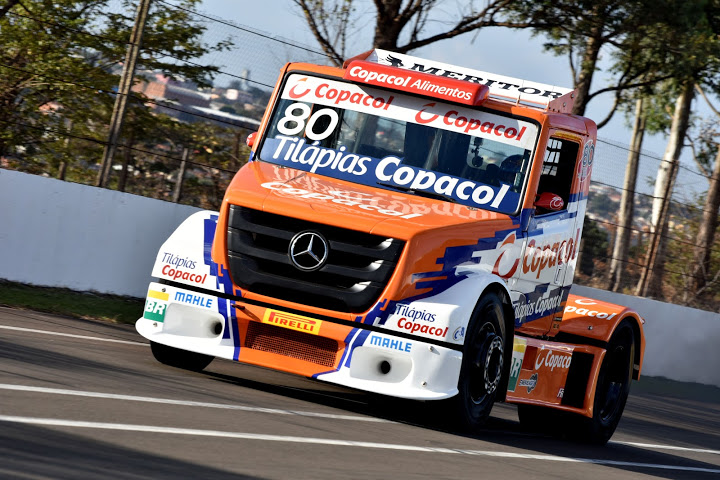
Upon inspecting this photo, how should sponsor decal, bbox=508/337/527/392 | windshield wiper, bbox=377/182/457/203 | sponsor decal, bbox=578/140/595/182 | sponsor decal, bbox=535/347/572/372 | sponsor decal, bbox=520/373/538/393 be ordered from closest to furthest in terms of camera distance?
windshield wiper, bbox=377/182/457/203, sponsor decal, bbox=508/337/527/392, sponsor decal, bbox=520/373/538/393, sponsor decal, bbox=535/347/572/372, sponsor decal, bbox=578/140/595/182

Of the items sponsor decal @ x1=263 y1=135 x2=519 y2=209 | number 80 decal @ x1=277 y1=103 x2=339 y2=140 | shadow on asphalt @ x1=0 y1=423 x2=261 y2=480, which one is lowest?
shadow on asphalt @ x1=0 y1=423 x2=261 y2=480

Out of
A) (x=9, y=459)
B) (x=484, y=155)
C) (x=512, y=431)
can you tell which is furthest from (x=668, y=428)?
(x=9, y=459)

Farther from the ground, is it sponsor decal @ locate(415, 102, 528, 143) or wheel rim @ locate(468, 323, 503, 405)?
sponsor decal @ locate(415, 102, 528, 143)

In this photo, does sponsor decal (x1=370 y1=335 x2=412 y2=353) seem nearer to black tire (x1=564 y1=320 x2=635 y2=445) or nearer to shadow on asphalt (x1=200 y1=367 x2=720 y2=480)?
shadow on asphalt (x1=200 y1=367 x2=720 y2=480)

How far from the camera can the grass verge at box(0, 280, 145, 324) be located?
11992 mm

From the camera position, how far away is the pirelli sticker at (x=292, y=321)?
8.46 metres

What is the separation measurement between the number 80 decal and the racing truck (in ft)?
0.05

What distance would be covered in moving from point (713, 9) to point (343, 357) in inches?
758

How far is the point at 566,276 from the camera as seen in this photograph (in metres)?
10.7

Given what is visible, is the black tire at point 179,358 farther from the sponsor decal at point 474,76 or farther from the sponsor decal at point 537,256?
the sponsor decal at point 474,76

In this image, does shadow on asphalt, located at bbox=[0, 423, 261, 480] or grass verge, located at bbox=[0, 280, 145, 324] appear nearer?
shadow on asphalt, located at bbox=[0, 423, 261, 480]

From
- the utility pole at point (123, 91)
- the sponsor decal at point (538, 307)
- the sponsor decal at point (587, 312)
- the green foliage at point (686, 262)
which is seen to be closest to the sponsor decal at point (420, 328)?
the sponsor decal at point (538, 307)

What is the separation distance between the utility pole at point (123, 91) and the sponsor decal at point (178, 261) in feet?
16.6

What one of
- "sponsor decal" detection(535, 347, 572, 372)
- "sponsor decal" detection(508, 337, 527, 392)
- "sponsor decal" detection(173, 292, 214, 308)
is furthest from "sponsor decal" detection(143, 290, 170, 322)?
"sponsor decal" detection(535, 347, 572, 372)
